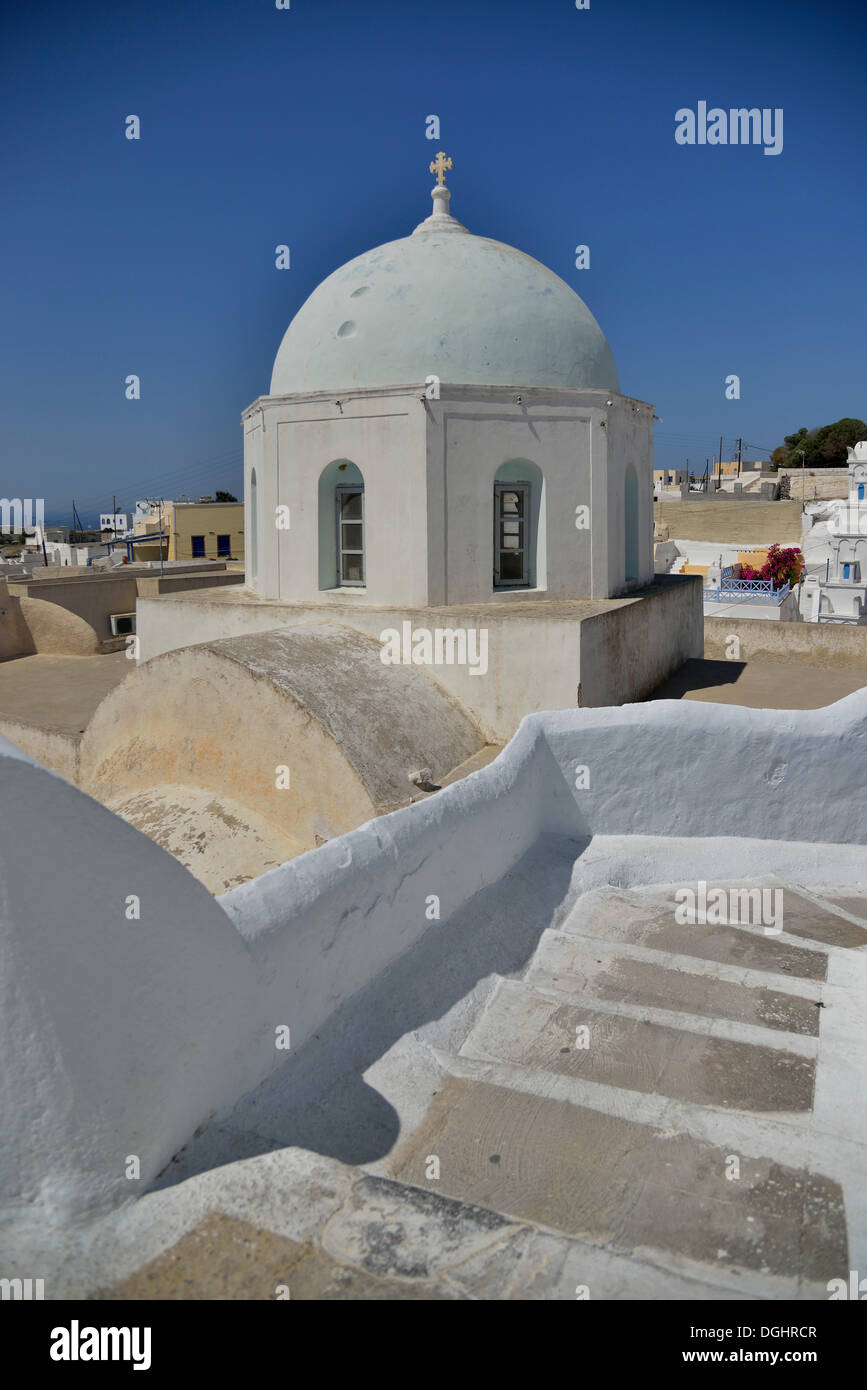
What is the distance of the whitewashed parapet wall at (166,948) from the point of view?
8.80ft

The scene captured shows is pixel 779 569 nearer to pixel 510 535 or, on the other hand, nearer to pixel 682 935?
pixel 510 535

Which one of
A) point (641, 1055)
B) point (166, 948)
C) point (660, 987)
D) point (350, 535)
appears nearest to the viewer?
point (166, 948)

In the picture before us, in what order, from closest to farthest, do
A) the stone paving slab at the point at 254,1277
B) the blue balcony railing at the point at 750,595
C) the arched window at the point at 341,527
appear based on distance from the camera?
the stone paving slab at the point at 254,1277 → the arched window at the point at 341,527 → the blue balcony railing at the point at 750,595

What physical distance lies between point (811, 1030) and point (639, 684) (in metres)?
6.12

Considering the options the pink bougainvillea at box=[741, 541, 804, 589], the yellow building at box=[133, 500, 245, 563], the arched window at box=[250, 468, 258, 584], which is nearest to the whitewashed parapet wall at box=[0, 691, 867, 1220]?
the arched window at box=[250, 468, 258, 584]

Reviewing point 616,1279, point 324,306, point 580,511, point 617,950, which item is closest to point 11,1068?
point 616,1279

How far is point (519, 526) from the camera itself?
32.8ft

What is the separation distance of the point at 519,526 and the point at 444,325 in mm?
2052

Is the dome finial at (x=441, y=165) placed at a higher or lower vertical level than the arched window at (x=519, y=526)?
higher

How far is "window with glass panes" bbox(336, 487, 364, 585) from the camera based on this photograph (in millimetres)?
9992

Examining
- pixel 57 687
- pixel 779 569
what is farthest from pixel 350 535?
pixel 779 569

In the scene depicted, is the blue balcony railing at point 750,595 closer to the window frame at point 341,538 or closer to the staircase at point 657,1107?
the window frame at point 341,538

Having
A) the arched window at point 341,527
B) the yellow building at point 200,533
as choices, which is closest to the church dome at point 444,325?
the arched window at point 341,527

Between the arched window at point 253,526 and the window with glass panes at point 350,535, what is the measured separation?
153 cm
